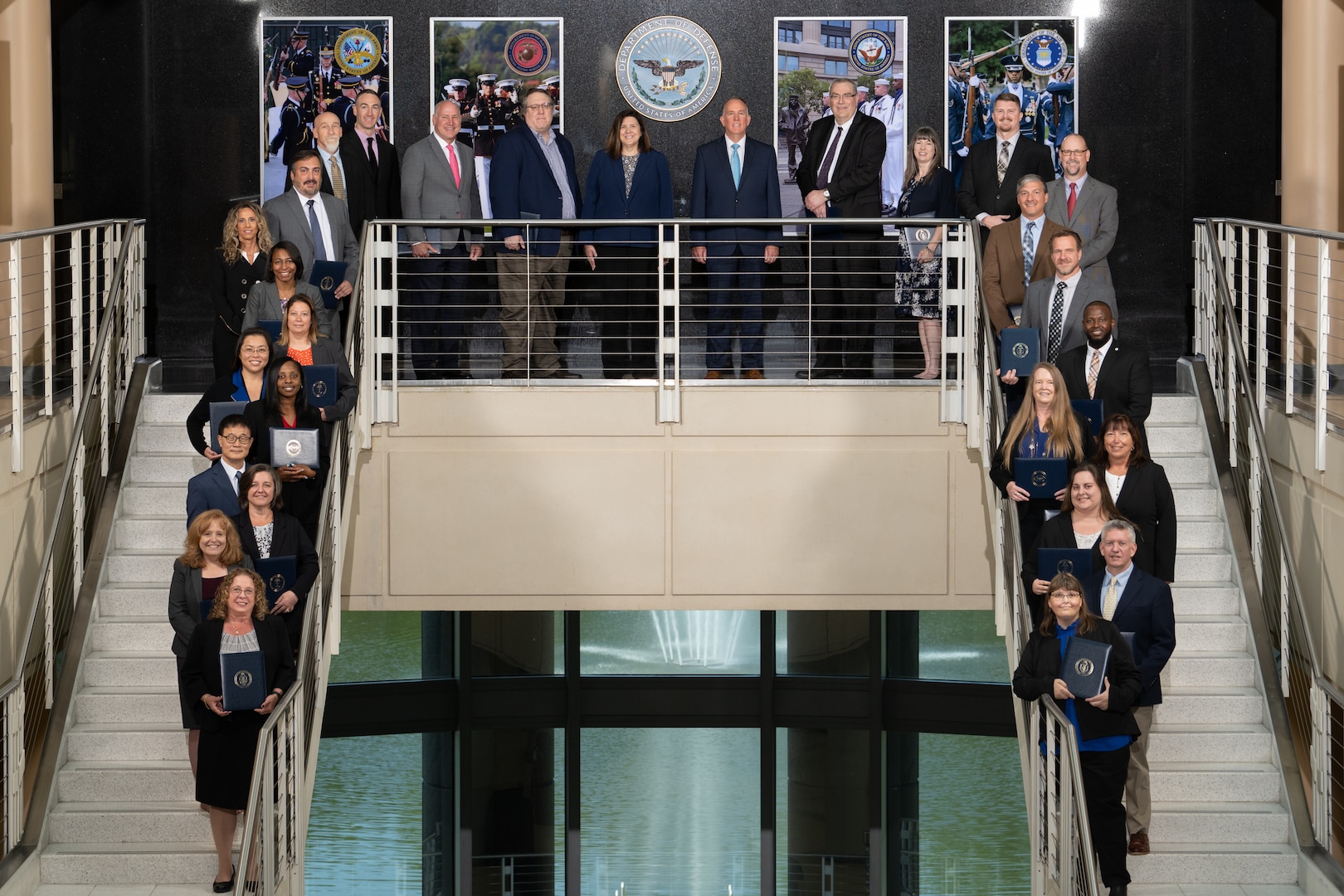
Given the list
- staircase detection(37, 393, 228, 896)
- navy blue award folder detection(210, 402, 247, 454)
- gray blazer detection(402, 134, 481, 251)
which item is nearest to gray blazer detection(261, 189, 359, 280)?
gray blazer detection(402, 134, 481, 251)

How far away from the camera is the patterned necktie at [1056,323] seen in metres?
7.48

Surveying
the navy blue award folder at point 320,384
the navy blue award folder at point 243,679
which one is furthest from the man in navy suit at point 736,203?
the navy blue award folder at point 243,679

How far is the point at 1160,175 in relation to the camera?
35.7 ft

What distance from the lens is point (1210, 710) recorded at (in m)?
7.24

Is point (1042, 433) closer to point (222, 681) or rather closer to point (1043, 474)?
point (1043, 474)

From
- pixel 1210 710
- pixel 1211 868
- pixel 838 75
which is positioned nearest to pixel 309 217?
pixel 838 75

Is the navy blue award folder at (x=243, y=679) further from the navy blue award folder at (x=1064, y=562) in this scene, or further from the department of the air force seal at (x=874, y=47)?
the department of the air force seal at (x=874, y=47)

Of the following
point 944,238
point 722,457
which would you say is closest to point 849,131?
point 944,238

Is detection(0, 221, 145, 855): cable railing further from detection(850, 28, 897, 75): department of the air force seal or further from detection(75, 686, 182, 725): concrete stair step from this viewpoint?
detection(850, 28, 897, 75): department of the air force seal

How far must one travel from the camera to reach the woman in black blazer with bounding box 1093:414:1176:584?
21.6ft

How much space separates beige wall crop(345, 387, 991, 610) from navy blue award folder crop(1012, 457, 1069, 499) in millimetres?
1854

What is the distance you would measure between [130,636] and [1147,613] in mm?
4599

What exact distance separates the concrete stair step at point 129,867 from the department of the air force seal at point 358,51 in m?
5.87

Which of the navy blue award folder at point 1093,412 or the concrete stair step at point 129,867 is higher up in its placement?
the navy blue award folder at point 1093,412
